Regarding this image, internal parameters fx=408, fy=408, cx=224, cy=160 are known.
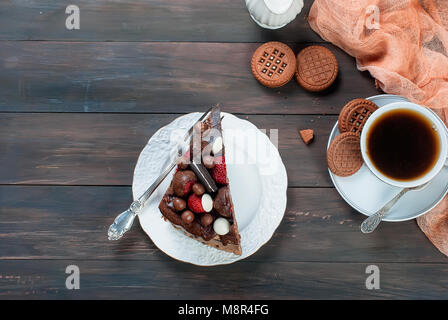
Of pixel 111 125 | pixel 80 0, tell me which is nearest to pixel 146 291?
pixel 111 125

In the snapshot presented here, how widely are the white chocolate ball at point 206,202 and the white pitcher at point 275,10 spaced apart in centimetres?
58

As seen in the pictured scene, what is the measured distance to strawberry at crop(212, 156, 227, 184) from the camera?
114 cm

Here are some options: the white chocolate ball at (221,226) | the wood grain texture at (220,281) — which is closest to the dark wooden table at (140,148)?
the wood grain texture at (220,281)

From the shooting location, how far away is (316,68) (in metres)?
1.28

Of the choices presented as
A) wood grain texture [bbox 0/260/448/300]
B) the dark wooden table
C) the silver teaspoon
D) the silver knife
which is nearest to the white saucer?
the silver teaspoon

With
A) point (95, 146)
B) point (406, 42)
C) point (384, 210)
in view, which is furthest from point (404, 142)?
point (95, 146)

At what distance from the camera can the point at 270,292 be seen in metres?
1.30

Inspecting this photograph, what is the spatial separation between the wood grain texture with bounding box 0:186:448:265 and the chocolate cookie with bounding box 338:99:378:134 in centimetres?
23

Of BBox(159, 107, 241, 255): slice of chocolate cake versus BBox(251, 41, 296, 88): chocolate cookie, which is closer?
BBox(159, 107, 241, 255): slice of chocolate cake

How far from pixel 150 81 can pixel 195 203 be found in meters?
0.47

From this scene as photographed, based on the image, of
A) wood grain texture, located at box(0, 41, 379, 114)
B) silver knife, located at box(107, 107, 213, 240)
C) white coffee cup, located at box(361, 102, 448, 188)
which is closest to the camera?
white coffee cup, located at box(361, 102, 448, 188)

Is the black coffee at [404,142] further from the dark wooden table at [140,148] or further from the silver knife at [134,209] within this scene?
the silver knife at [134,209]

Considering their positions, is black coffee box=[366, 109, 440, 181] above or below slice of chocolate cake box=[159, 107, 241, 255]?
above

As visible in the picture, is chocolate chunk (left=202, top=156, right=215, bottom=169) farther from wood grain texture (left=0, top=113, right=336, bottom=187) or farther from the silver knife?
wood grain texture (left=0, top=113, right=336, bottom=187)
